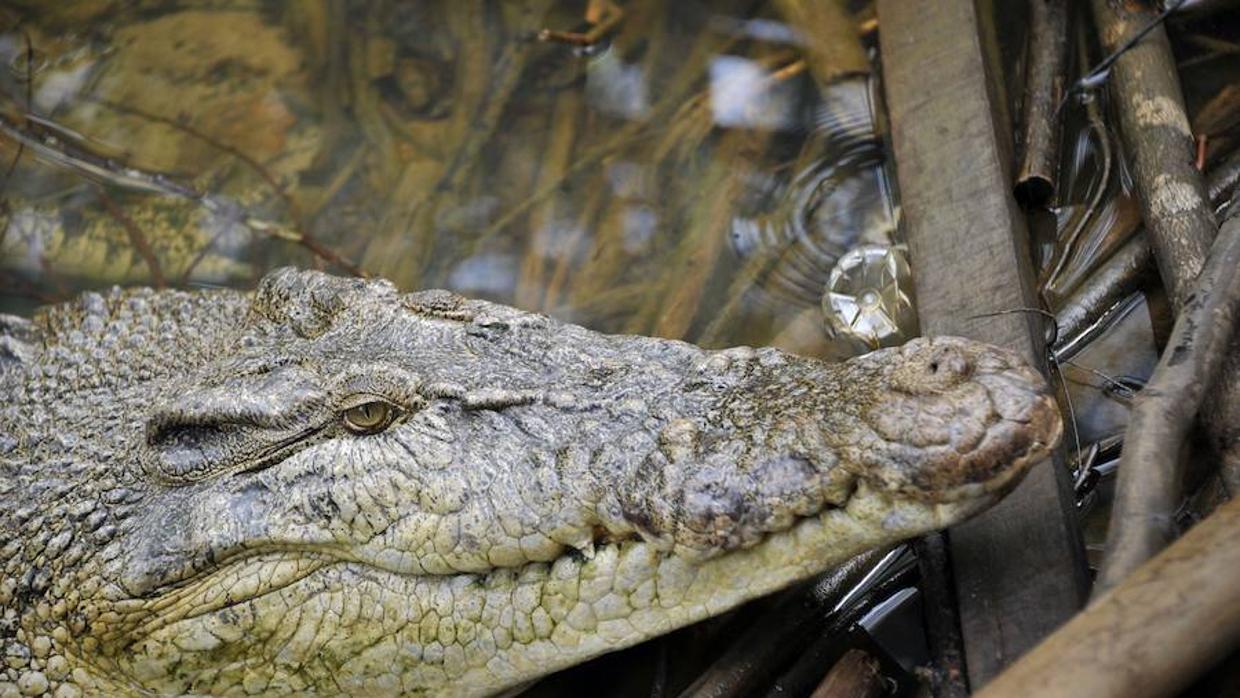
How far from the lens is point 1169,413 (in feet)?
8.05

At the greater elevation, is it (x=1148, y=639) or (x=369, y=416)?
(x=1148, y=639)

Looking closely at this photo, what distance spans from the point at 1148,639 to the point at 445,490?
138 centimetres

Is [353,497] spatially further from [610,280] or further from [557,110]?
[557,110]

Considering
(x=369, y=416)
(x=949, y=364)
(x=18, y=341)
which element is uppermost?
(x=949, y=364)

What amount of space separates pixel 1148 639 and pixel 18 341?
336cm

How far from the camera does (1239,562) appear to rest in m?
1.98

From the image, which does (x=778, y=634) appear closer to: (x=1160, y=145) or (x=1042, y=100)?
(x=1160, y=145)

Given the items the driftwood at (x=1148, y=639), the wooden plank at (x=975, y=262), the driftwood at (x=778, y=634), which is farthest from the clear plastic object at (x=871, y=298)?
the driftwood at (x=1148, y=639)

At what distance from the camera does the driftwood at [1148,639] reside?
1.92 meters

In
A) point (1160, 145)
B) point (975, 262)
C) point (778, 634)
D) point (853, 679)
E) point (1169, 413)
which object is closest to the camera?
point (1169, 413)

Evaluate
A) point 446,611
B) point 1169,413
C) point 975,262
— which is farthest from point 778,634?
point 975,262

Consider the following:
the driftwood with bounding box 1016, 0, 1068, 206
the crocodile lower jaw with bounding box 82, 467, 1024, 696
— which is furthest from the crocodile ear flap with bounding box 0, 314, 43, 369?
the driftwood with bounding box 1016, 0, 1068, 206

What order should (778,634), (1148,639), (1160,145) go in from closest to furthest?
1. (1148,639)
2. (778,634)
3. (1160,145)

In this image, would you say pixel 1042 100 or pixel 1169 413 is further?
pixel 1042 100
